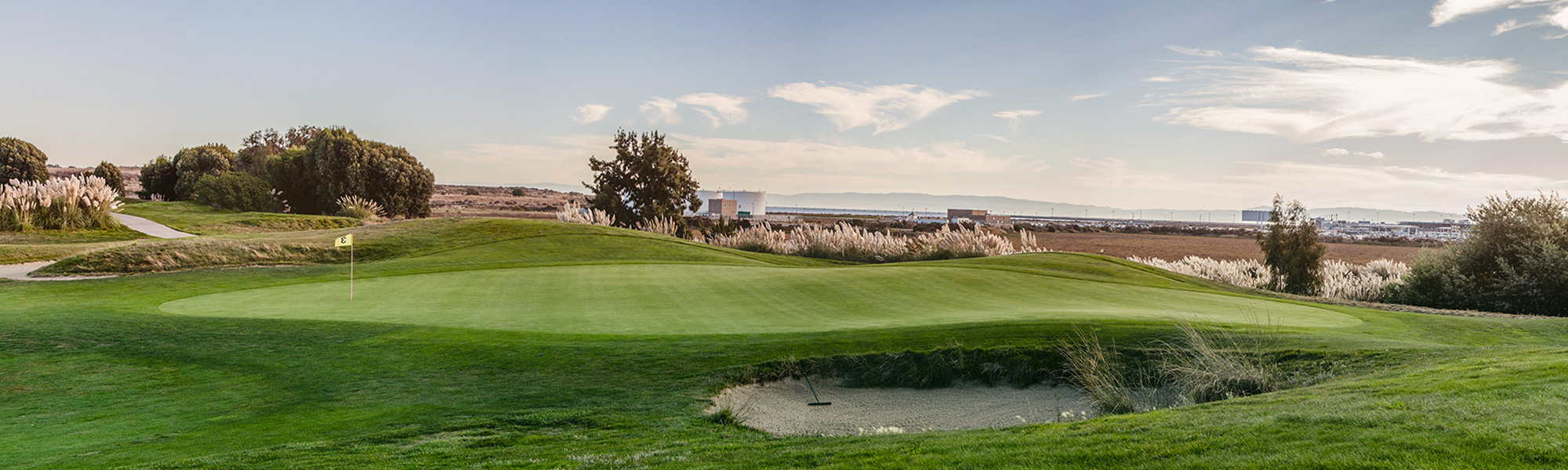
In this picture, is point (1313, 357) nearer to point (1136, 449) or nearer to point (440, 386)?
point (1136, 449)

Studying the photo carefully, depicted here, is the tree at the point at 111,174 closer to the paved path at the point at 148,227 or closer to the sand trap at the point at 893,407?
the paved path at the point at 148,227

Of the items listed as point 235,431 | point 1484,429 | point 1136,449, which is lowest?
point 235,431

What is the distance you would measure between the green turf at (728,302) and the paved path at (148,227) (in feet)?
→ 52.1

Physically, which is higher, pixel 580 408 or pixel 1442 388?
pixel 1442 388

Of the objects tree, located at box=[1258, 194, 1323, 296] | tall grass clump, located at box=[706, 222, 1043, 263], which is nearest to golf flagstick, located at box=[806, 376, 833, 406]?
tall grass clump, located at box=[706, 222, 1043, 263]

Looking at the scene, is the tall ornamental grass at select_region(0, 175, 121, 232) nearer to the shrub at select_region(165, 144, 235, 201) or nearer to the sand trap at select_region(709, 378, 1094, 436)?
the shrub at select_region(165, 144, 235, 201)

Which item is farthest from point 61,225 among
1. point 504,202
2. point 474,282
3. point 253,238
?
point 504,202

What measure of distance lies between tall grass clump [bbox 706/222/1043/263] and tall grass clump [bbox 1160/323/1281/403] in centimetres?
1340

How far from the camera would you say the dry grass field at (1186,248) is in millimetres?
45375

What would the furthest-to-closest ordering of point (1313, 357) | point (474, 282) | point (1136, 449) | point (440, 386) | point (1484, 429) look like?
point (474, 282) < point (1313, 357) < point (440, 386) < point (1136, 449) < point (1484, 429)

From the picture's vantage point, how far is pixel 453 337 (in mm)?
7387

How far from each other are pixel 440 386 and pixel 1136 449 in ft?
16.7

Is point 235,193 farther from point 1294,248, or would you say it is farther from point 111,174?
point 1294,248

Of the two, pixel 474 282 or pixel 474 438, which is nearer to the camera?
pixel 474 438
